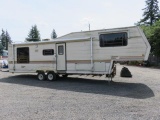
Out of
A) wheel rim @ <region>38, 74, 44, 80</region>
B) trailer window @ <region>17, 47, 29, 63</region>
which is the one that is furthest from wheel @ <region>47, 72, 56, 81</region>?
trailer window @ <region>17, 47, 29, 63</region>

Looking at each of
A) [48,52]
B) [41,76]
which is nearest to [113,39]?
[48,52]

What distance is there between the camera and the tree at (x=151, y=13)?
46.7 metres

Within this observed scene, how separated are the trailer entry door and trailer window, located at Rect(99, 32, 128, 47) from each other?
2582mm

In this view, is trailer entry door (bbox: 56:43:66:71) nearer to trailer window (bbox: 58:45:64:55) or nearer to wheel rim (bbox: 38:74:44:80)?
trailer window (bbox: 58:45:64:55)

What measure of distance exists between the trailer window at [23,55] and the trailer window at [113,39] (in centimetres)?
555

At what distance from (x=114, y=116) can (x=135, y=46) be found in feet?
19.1

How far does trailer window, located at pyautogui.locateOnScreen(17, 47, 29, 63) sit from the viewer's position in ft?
49.1

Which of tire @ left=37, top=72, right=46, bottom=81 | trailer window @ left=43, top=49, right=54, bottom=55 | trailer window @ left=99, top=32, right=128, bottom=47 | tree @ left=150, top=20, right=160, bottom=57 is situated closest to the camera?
trailer window @ left=99, top=32, right=128, bottom=47

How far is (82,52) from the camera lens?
12867 millimetres

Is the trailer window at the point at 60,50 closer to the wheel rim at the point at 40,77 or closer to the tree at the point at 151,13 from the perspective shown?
the wheel rim at the point at 40,77

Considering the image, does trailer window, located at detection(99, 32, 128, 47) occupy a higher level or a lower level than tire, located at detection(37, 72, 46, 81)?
higher

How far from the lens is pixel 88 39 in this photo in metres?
12.6

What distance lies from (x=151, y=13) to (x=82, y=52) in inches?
1506

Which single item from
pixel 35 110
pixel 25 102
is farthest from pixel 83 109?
pixel 25 102
